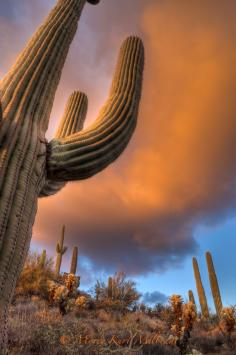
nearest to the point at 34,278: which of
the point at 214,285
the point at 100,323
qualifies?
the point at 100,323

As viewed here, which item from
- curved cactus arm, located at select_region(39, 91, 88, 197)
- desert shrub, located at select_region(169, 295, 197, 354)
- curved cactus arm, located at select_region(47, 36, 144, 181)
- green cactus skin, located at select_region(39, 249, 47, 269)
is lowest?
desert shrub, located at select_region(169, 295, 197, 354)

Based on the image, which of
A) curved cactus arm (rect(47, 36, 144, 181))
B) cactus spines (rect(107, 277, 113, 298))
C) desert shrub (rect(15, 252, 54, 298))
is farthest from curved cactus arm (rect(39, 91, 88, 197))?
cactus spines (rect(107, 277, 113, 298))

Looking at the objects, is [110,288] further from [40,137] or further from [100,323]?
[40,137]

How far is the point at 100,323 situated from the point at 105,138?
706 cm

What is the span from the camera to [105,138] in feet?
12.6

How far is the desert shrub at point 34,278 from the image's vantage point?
11516 millimetres

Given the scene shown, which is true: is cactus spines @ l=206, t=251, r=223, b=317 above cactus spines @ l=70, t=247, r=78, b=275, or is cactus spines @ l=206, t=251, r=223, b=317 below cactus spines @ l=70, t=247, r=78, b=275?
below

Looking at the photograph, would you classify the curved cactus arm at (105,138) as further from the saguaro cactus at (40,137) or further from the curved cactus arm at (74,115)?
the curved cactus arm at (74,115)

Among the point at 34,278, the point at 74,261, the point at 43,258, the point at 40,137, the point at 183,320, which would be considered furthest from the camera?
the point at 74,261

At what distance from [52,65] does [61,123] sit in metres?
1.46

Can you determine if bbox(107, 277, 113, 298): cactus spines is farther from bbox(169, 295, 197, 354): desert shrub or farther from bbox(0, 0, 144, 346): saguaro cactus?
bbox(0, 0, 144, 346): saguaro cactus

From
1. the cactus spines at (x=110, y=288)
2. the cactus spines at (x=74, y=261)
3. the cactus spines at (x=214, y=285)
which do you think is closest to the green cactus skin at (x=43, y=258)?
the cactus spines at (x=74, y=261)

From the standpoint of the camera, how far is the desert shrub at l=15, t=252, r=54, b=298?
1152cm

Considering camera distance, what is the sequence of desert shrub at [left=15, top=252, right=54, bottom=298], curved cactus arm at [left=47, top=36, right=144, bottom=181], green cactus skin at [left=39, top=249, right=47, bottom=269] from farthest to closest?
green cactus skin at [left=39, top=249, right=47, bottom=269]
desert shrub at [left=15, top=252, right=54, bottom=298]
curved cactus arm at [left=47, top=36, right=144, bottom=181]
